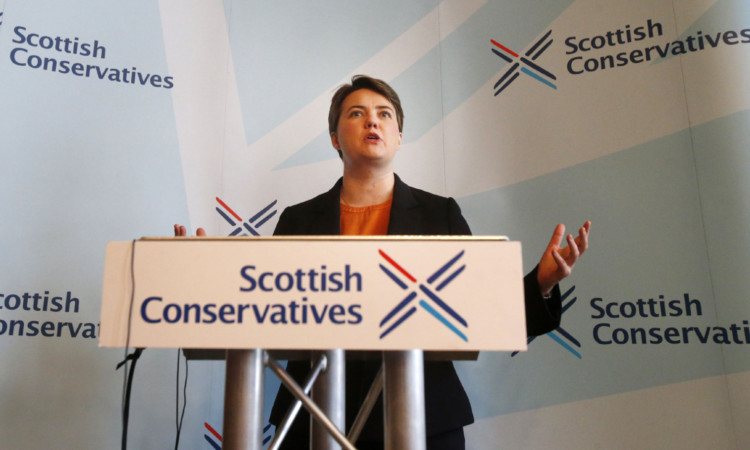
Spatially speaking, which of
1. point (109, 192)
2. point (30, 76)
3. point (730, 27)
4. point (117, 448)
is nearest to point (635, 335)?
point (730, 27)

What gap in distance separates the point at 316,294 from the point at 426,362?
872mm

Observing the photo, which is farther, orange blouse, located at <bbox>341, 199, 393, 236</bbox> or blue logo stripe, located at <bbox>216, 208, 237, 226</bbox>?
blue logo stripe, located at <bbox>216, 208, 237, 226</bbox>

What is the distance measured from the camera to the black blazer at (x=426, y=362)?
1.58 m

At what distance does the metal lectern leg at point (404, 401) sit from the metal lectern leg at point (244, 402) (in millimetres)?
237

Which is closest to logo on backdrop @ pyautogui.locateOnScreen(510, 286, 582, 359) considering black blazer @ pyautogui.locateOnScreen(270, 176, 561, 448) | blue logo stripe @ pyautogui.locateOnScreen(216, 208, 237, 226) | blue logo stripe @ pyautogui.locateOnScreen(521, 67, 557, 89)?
black blazer @ pyautogui.locateOnScreen(270, 176, 561, 448)

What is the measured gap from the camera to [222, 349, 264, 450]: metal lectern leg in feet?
3.54

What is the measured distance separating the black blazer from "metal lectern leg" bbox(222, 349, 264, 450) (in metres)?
0.68

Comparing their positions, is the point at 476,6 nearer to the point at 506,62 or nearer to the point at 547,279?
the point at 506,62

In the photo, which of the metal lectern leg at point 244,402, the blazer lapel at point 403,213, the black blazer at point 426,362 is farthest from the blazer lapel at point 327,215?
the metal lectern leg at point 244,402

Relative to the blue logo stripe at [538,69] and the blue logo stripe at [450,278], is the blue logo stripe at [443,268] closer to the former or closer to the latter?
the blue logo stripe at [450,278]

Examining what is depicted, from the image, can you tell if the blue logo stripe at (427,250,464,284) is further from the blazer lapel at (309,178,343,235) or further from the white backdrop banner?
the white backdrop banner

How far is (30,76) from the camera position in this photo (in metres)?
2.44

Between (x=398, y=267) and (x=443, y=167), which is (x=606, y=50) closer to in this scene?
(x=443, y=167)

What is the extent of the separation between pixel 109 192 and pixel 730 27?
2.57 meters
